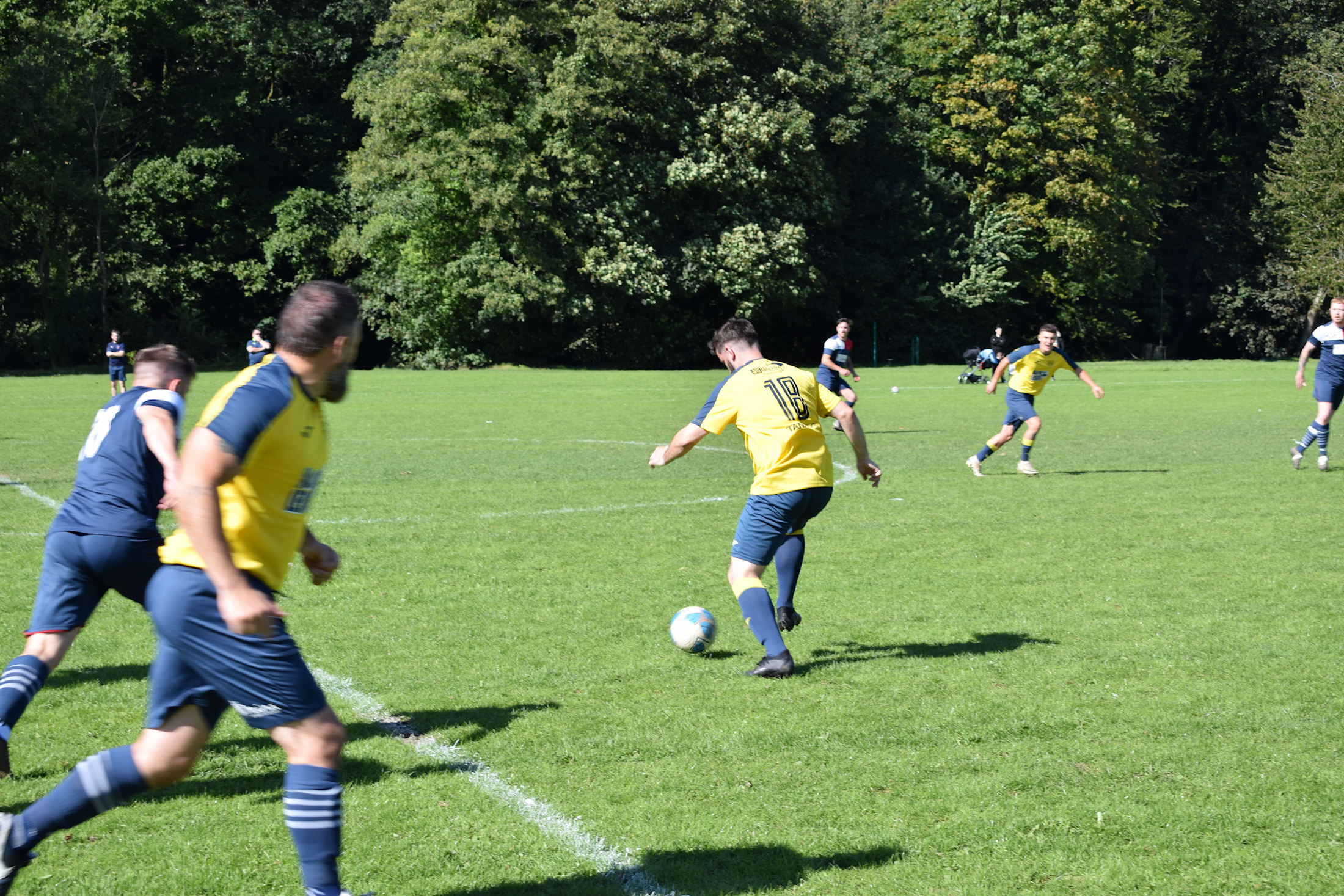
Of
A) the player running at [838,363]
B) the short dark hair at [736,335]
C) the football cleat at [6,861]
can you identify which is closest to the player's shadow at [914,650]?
the short dark hair at [736,335]

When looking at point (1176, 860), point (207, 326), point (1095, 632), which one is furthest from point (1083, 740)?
point (207, 326)

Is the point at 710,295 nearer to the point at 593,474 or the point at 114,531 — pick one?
the point at 593,474

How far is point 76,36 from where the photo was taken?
4697 cm

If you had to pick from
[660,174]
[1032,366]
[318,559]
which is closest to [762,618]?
[318,559]

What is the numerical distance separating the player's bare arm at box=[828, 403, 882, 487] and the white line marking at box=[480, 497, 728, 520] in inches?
228

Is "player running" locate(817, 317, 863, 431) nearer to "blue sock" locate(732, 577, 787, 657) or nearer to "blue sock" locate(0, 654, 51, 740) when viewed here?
"blue sock" locate(732, 577, 787, 657)

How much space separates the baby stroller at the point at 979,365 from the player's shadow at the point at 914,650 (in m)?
29.1

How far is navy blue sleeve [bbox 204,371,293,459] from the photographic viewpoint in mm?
3262

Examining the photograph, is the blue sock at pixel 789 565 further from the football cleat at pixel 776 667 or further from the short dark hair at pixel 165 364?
the short dark hair at pixel 165 364

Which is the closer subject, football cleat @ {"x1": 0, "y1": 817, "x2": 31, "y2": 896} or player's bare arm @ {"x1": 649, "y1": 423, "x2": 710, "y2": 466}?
football cleat @ {"x1": 0, "y1": 817, "x2": 31, "y2": 896}

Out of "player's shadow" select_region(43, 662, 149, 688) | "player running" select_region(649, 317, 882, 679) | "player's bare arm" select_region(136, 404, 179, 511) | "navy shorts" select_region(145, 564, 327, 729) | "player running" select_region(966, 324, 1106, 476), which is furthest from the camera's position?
"player running" select_region(966, 324, 1106, 476)

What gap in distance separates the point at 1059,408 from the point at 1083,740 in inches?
908

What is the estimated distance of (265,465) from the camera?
343cm

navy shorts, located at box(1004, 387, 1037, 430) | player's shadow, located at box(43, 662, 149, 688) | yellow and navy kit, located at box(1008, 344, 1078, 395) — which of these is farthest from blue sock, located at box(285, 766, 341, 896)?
yellow and navy kit, located at box(1008, 344, 1078, 395)
